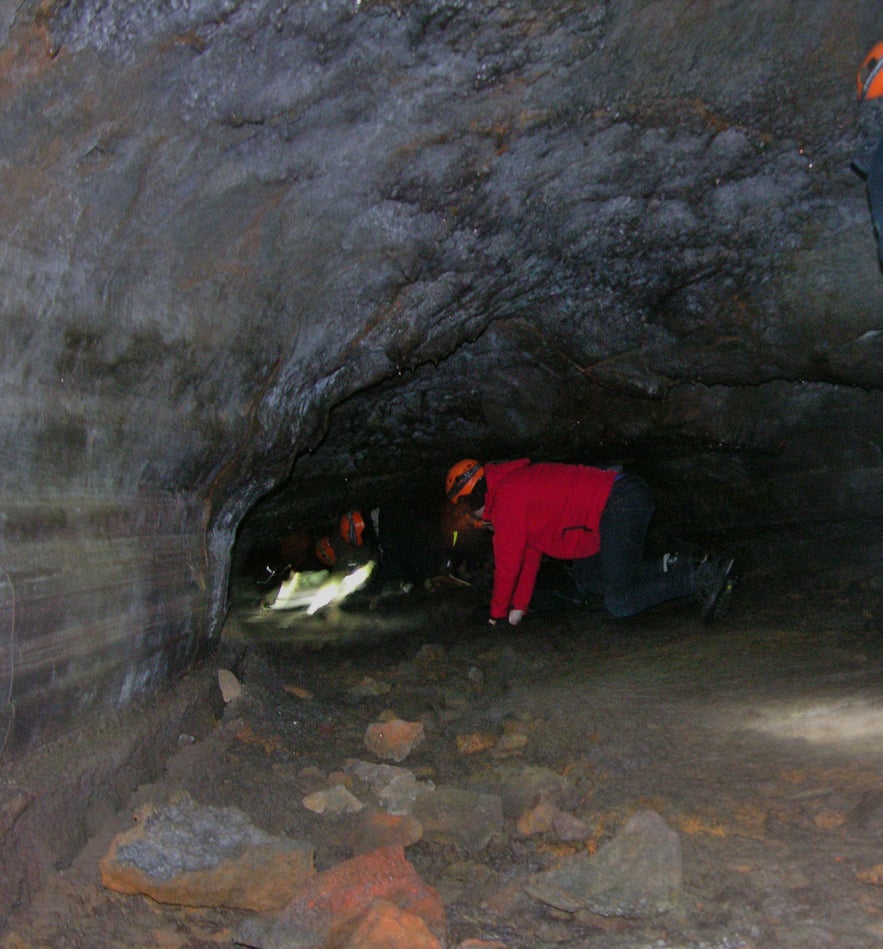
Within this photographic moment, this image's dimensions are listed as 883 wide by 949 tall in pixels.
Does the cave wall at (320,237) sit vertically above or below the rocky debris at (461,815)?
above

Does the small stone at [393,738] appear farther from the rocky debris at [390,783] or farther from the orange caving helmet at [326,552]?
the orange caving helmet at [326,552]

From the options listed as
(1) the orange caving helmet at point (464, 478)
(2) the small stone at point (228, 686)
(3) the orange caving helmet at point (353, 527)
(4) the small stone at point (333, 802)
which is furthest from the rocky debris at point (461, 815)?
(3) the orange caving helmet at point (353, 527)

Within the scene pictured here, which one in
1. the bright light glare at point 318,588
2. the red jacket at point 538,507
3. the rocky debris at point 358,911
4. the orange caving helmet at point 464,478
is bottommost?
the bright light glare at point 318,588

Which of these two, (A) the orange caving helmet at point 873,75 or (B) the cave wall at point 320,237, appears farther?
(A) the orange caving helmet at point 873,75

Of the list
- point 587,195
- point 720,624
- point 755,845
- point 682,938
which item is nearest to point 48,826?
point 682,938

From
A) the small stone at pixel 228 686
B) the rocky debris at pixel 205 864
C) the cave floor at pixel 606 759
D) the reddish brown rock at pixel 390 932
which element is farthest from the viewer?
the small stone at pixel 228 686

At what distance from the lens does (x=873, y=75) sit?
7.56 feet

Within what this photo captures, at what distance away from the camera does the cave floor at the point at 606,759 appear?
1796 millimetres

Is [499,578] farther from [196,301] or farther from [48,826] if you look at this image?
[48,826]

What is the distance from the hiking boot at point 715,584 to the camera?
4.93 metres

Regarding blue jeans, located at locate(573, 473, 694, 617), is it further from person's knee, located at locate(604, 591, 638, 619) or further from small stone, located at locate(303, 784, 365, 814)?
small stone, located at locate(303, 784, 365, 814)

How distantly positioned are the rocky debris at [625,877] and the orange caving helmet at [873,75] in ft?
7.33

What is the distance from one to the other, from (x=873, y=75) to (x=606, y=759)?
2.38m

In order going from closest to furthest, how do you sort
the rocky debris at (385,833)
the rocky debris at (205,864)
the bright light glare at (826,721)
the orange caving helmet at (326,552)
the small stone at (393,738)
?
the rocky debris at (205,864)
the rocky debris at (385,833)
the bright light glare at (826,721)
the small stone at (393,738)
the orange caving helmet at (326,552)
